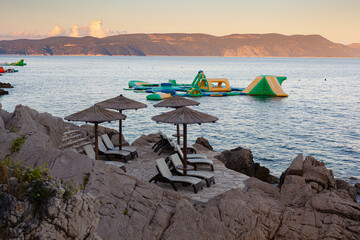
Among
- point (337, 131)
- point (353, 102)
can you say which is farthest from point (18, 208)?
point (353, 102)

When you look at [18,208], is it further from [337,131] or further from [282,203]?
[337,131]

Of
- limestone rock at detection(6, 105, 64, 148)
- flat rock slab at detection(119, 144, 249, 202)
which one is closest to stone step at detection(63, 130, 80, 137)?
limestone rock at detection(6, 105, 64, 148)

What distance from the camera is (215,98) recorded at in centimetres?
5012

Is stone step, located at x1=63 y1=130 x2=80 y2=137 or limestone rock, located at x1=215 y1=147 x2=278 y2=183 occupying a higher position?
stone step, located at x1=63 y1=130 x2=80 y2=137

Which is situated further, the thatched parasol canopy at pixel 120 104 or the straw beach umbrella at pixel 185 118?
the thatched parasol canopy at pixel 120 104

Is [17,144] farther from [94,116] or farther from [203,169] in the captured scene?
[203,169]

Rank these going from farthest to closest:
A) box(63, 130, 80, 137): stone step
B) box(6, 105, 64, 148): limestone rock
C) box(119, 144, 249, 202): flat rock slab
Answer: box(63, 130, 80, 137): stone step, box(6, 105, 64, 148): limestone rock, box(119, 144, 249, 202): flat rock slab

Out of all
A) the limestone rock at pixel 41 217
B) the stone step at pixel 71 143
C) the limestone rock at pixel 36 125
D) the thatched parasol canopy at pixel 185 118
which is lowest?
the stone step at pixel 71 143

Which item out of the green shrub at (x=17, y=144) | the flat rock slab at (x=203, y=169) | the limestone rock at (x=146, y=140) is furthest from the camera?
the limestone rock at (x=146, y=140)

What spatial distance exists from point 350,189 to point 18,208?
11598 mm

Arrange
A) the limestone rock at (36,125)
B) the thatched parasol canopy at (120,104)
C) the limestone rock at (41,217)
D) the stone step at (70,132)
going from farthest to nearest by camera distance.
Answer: the stone step at (70,132)
the thatched parasol canopy at (120,104)
the limestone rock at (36,125)
the limestone rock at (41,217)

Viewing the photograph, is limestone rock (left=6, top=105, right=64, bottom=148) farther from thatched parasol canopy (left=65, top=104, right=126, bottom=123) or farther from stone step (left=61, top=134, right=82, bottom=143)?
thatched parasol canopy (left=65, top=104, right=126, bottom=123)

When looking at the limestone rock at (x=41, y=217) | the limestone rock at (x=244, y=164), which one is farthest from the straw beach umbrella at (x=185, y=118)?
the limestone rock at (x=41, y=217)

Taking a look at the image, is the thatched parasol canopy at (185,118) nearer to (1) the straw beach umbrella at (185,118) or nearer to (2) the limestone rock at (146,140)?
(1) the straw beach umbrella at (185,118)
